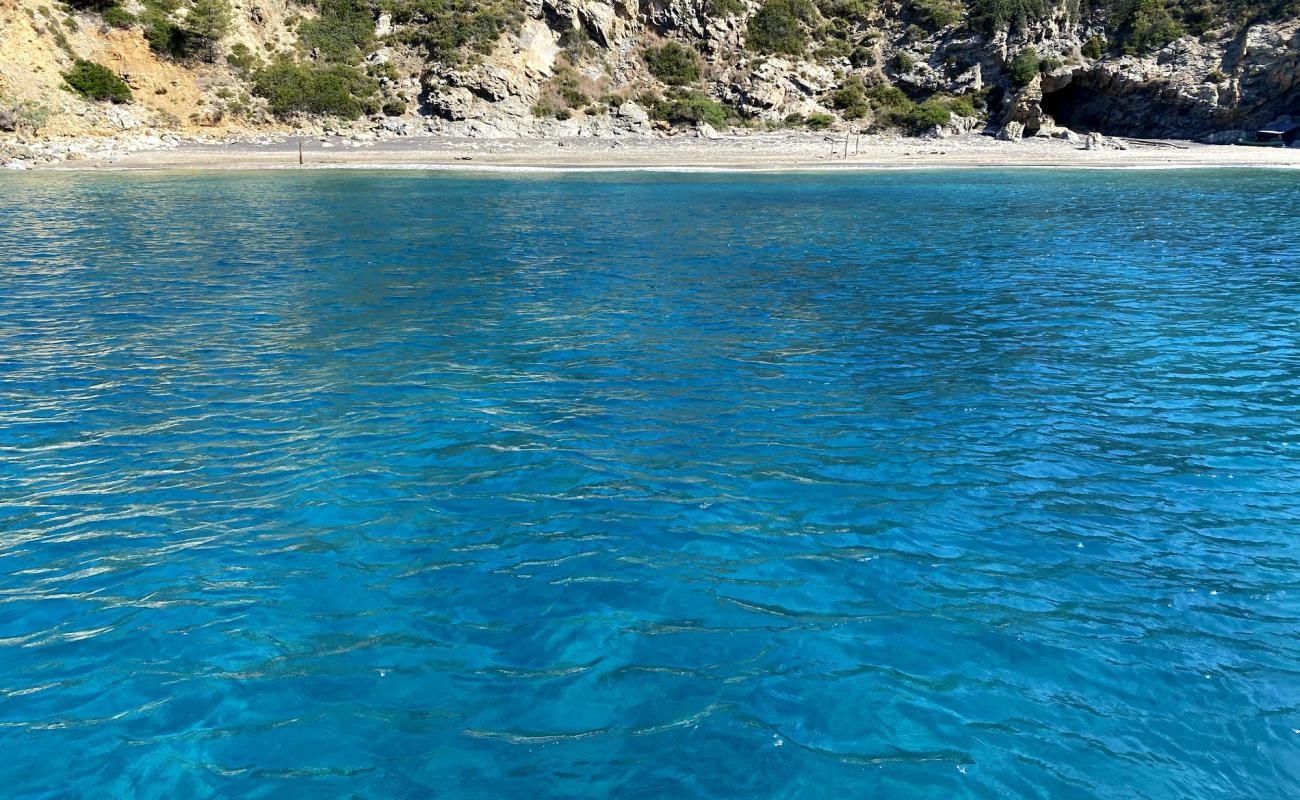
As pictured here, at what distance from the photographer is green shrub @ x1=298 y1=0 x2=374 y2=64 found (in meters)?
59.8

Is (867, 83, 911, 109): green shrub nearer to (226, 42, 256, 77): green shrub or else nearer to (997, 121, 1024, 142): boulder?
(997, 121, 1024, 142): boulder

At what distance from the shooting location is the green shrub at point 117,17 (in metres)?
53.3

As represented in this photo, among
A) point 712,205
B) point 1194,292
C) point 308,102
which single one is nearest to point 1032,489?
point 1194,292

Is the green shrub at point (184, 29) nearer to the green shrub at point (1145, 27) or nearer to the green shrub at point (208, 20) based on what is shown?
the green shrub at point (208, 20)

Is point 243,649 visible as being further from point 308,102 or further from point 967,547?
point 308,102

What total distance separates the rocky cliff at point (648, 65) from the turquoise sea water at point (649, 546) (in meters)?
43.7

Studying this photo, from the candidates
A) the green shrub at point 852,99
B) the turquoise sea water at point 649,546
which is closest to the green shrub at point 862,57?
the green shrub at point 852,99

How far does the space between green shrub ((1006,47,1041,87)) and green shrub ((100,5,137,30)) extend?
6167 centimetres

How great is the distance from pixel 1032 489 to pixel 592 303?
33.6 ft

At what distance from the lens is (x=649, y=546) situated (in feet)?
23.9

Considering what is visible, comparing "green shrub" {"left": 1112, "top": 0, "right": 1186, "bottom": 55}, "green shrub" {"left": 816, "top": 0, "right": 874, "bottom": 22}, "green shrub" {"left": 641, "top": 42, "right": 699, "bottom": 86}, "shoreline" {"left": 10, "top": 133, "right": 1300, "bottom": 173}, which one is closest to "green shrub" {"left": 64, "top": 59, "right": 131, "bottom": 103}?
"shoreline" {"left": 10, "top": 133, "right": 1300, "bottom": 173}

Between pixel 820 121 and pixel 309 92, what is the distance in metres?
36.0

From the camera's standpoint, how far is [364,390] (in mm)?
11234

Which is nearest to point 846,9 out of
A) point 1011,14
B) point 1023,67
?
point 1011,14
